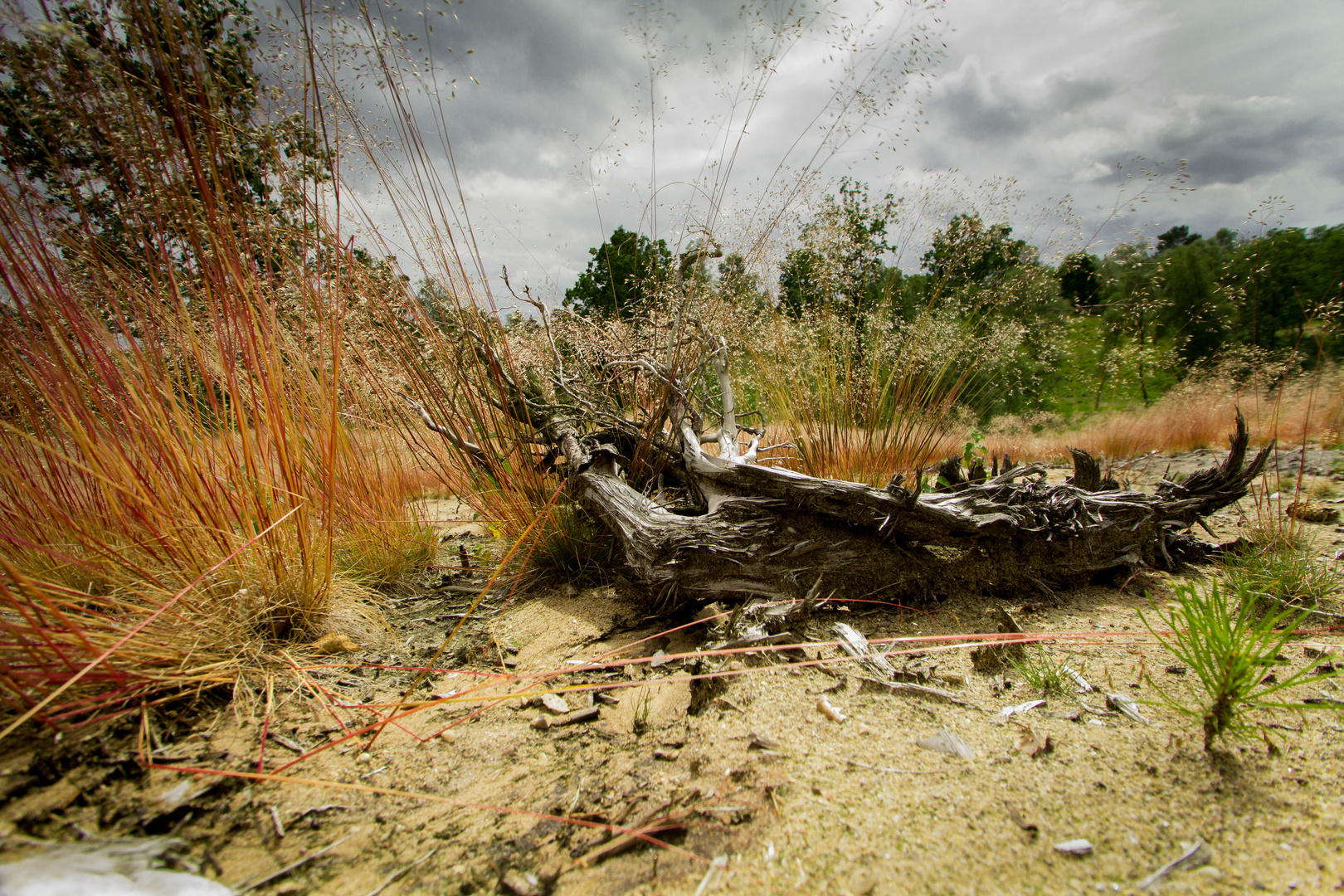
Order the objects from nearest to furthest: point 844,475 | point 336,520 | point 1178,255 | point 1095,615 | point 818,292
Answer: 1. point 1095,615
2. point 336,520
3. point 844,475
4. point 818,292
5. point 1178,255

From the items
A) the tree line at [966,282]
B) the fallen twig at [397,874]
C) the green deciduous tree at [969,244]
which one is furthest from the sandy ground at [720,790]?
the green deciduous tree at [969,244]

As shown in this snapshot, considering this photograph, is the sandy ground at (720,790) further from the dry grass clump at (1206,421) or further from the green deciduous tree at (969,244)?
the dry grass clump at (1206,421)

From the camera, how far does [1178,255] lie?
894cm

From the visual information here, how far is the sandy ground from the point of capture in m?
0.74

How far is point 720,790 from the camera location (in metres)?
0.92

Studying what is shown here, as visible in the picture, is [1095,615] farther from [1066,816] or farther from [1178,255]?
[1178,255]

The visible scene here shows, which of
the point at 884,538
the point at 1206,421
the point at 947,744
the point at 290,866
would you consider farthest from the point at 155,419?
the point at 1206,421

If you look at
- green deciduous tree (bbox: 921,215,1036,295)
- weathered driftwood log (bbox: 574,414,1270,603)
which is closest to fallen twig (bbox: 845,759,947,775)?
weathered driftwood log (bbox: 574,414,1270,603)

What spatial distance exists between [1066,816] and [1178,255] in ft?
40.1

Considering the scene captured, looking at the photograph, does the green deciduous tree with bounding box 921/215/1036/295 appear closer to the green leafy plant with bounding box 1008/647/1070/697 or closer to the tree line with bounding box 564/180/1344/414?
the tree line with bounding box 564/180/1344/414

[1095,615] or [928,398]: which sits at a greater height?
[928,398]

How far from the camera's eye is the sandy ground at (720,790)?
741 mm

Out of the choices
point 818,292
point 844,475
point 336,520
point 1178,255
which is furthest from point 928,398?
point 1178,255

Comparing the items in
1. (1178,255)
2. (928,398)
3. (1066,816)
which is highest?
(1178,255)
